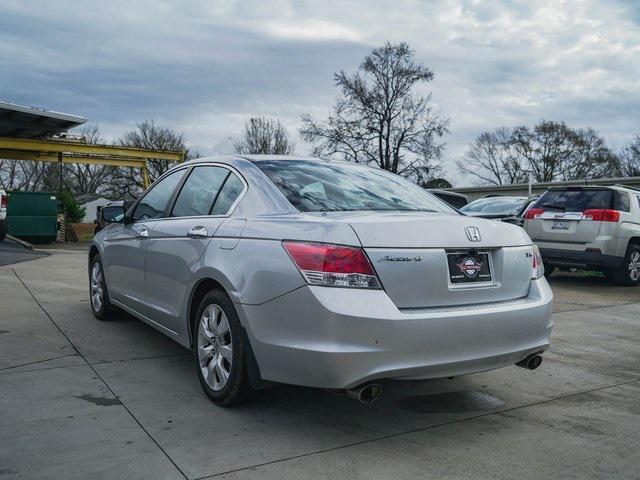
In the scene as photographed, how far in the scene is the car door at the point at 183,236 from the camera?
403 cm

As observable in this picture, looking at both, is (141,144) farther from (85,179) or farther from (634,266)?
(634,266)

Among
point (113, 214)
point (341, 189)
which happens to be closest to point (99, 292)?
point (113, 214)

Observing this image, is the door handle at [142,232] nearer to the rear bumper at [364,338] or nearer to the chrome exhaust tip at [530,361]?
the rear bumper at [364,338]

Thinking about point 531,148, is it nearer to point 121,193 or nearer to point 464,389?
point 121,193

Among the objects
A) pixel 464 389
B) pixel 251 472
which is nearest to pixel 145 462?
pixel 251 472

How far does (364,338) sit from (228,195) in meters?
1.57

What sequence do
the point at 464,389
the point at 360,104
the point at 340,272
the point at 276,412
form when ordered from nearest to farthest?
1. the point at 340,272
2. the point at 276,412
3. the point at 464,389
4. the point at 360,104

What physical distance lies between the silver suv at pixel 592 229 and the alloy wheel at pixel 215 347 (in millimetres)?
7530

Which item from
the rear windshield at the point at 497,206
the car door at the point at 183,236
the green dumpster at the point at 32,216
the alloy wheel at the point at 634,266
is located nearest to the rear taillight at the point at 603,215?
the alloy wheel at the point at 634,266

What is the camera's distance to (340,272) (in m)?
3.04

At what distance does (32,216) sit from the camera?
2192 cm

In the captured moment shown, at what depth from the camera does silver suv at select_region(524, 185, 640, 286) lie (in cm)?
960

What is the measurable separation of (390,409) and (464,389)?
2.27 ft

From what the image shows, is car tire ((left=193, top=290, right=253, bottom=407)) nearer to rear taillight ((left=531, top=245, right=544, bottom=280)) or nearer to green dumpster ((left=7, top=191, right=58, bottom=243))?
rear taillight ((left=531, top=245, right=544, bottom=280))
